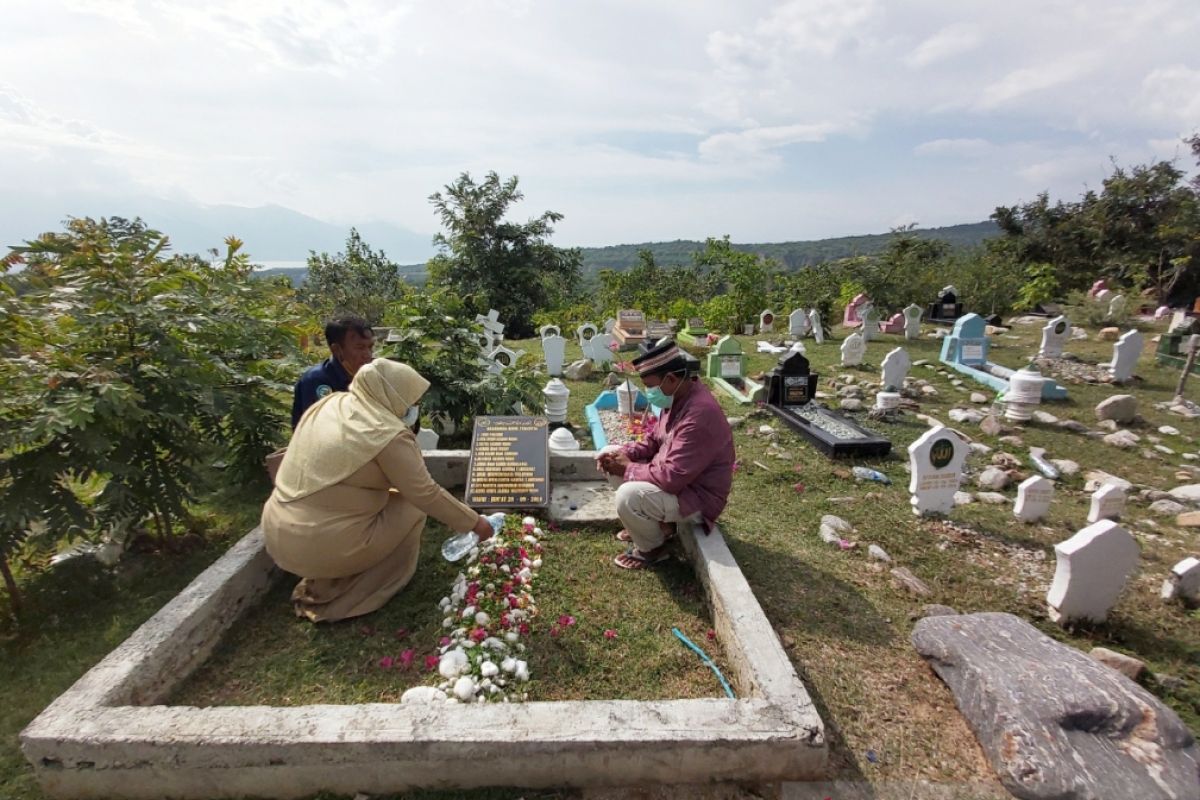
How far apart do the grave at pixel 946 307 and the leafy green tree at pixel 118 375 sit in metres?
15.0

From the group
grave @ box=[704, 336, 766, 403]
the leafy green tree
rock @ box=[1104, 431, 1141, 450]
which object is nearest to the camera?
the leafy green tree

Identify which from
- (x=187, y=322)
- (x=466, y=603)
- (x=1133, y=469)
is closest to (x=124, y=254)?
(x=187, y=322)

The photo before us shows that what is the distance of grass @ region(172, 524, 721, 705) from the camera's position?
2697 mm

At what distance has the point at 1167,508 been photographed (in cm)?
473

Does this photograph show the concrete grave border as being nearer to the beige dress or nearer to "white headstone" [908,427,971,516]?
the beige dress

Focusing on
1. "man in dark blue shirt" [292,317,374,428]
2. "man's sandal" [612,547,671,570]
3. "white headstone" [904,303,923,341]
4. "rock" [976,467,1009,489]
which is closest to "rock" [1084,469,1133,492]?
"rock" [976,467,1009,489]

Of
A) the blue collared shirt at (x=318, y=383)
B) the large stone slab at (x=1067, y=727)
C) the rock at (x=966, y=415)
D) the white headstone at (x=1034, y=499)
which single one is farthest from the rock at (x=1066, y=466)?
the blue collared shirt at (x=318, y=383)

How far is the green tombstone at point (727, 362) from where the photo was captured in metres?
9.20

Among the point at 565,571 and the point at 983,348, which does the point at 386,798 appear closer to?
the point at 565,571

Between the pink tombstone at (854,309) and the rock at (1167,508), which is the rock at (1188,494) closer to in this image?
the rock at (1167,508)

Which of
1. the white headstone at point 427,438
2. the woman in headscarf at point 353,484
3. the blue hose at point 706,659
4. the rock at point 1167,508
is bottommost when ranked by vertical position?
the rock at point 1167,508

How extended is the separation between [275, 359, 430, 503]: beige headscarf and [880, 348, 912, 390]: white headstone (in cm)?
738

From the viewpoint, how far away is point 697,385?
3535 millimetres

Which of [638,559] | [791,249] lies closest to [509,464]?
[638,559]
